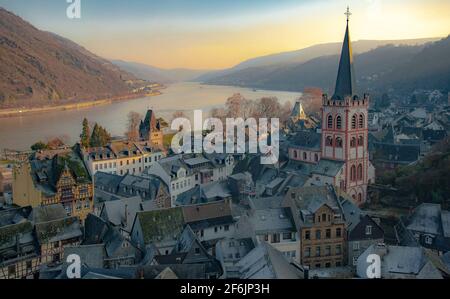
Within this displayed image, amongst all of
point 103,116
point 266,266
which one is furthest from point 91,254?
point 103,116

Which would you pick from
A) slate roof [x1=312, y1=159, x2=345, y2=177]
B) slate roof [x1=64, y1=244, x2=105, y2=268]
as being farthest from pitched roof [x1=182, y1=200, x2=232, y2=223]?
slate roof [x1=312, y1=159, x2=345, y2=177]

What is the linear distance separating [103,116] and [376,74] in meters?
A: 27.7

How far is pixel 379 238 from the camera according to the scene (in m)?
11.3

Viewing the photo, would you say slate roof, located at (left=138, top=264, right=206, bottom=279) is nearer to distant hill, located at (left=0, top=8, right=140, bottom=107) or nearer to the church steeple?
the church steeple

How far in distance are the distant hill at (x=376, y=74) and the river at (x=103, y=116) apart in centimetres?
229

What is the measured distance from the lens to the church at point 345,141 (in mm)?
16641

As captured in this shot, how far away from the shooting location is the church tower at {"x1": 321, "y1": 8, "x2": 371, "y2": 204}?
1667cm

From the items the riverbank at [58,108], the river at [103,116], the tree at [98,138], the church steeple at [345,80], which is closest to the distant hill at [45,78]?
the riverbank at [58,108]

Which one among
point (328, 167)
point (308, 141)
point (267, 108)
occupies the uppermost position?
point (267, 108)

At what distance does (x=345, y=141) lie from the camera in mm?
16797

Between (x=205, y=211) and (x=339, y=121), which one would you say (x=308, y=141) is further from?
(x=205, y=211)

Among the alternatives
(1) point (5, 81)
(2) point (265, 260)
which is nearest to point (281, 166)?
(2) point (265, 260)

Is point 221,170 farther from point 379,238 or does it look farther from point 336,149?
point 379,238
